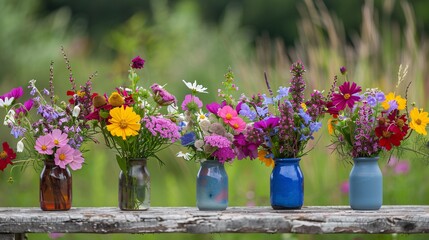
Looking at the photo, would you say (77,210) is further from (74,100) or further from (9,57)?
(9,57)

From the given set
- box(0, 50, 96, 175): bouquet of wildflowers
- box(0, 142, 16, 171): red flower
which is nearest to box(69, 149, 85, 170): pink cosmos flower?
box(0, 50, 96, 175): bouquet of wildflowers

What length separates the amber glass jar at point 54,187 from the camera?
304 centimetres

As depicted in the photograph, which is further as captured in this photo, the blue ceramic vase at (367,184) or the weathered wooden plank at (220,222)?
the blue ceramic vase at (367,184)

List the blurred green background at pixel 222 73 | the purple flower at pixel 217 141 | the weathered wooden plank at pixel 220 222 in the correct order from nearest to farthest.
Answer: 1. the weathered wooden plank at pixel 220 222
2. the purple flower at pixel 217 141
3. the blurred green background at pixel 222 73

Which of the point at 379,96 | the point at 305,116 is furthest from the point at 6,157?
the point at 379,96

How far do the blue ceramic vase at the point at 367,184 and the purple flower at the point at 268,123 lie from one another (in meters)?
0.31

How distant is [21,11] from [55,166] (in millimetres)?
6412

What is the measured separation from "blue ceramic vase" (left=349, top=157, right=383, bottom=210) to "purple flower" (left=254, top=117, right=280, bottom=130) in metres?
0.31

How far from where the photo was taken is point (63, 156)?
299cm

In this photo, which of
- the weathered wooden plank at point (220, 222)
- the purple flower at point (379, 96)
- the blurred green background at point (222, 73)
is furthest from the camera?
the blurred green background at point (222, 73)

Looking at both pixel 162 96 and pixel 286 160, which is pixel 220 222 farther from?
pixel 162 96

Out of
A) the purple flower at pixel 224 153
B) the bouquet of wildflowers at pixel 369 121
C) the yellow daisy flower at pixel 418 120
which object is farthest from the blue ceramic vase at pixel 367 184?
the purple flower at pixel 224 153

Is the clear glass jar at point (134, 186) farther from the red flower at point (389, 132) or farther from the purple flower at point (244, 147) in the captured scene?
the red flower at point (389, 132)

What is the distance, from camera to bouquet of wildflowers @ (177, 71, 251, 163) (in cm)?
295
